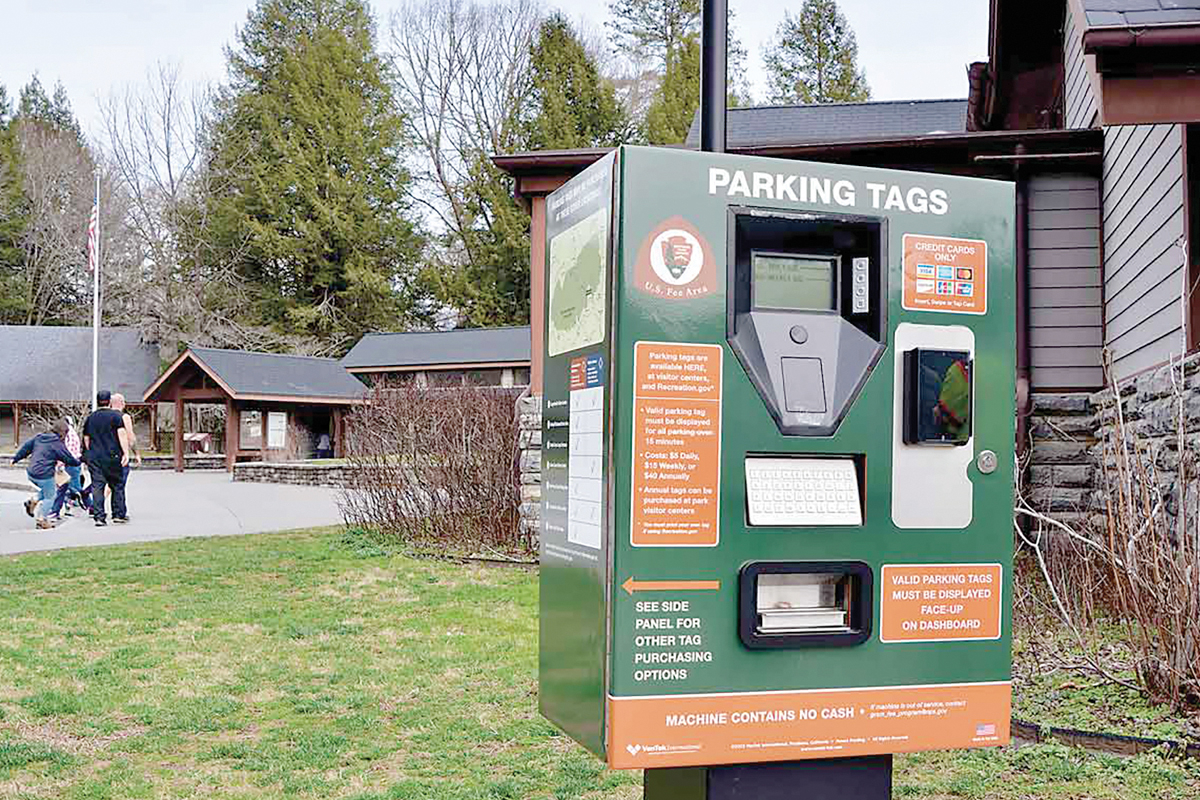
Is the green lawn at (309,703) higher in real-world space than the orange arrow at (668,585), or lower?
lower

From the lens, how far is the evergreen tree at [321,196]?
4681cm

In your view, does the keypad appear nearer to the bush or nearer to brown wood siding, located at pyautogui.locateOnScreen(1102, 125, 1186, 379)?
brown wood siding, located at pyautogui.locateOnScreen(1102, 125, 1186, 379)

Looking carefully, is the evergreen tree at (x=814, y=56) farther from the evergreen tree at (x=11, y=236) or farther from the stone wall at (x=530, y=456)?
the stone wall at (x=530, y=456)

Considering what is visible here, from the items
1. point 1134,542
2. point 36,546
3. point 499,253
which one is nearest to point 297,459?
point 499,253

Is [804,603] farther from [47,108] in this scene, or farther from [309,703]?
[47,108]

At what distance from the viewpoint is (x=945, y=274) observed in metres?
2.89

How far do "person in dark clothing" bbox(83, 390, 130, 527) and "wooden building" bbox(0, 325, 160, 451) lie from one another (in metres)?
25.4

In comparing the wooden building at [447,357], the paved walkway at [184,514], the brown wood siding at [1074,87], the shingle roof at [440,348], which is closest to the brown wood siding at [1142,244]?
the brown wood siding at [1074,87]

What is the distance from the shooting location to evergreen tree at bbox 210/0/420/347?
4681 centimetres

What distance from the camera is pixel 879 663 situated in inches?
110

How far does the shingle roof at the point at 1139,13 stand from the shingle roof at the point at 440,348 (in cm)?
3125

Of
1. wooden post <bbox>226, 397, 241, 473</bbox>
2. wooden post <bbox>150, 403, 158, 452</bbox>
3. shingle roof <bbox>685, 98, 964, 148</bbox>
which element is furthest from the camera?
wooden post <bbox>150, 403, 158, 452</bbox>

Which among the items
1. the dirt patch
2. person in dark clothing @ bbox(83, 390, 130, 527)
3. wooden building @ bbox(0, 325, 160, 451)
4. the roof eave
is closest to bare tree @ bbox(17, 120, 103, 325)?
wooden building @ bbox(0, 325, 160, 451)

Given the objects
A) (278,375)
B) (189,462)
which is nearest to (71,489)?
(278,375)
